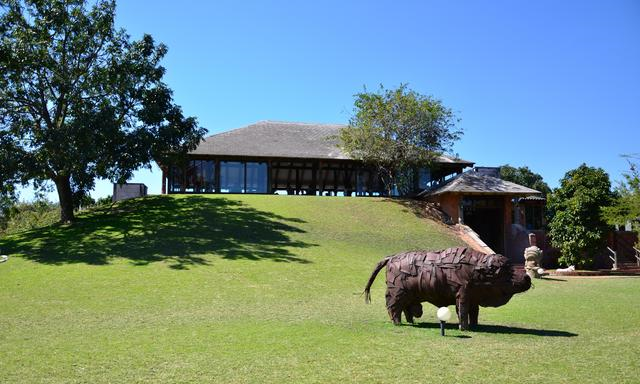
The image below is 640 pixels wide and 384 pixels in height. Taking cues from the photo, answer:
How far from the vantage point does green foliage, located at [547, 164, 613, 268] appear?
27.3 meters

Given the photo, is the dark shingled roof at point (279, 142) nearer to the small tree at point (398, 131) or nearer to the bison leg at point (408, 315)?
the small tree at point (398, 131)

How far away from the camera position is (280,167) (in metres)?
41.8

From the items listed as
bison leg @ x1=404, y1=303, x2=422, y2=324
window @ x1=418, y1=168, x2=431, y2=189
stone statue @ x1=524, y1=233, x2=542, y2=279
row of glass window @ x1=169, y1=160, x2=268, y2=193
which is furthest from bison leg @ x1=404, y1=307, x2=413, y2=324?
window @ x1=418, y1=168, x2=431, y2=189

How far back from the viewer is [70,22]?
87.2 ft

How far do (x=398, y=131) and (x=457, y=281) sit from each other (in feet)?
89.5

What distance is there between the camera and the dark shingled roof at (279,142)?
38031 mm

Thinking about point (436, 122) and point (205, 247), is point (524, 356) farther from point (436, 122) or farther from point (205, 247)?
point (436, 122)

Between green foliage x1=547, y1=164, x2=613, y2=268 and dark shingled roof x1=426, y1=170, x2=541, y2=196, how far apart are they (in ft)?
14.0

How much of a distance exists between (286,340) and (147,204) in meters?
24.6

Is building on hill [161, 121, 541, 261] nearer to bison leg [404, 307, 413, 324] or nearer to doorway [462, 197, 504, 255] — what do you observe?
doorway [462, 197, 504, 255]

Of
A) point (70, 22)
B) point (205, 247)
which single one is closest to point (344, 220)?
point (205, 247)

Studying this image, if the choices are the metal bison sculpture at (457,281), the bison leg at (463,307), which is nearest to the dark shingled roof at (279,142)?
the metal bison sculpture at (457,281)

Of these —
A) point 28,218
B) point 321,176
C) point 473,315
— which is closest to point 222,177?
point 321,176

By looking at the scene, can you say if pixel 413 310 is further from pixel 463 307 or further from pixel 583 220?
pixel 583 220
